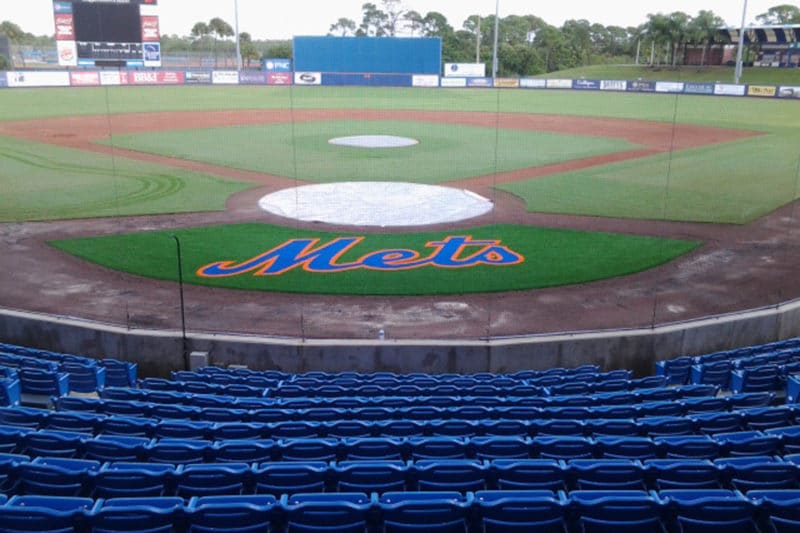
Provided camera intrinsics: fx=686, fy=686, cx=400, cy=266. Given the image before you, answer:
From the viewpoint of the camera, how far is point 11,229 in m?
20.2

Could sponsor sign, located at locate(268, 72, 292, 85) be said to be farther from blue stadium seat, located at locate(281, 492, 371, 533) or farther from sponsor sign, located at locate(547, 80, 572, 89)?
blue stadium seat, located at locate(281, 492, 371, 533)

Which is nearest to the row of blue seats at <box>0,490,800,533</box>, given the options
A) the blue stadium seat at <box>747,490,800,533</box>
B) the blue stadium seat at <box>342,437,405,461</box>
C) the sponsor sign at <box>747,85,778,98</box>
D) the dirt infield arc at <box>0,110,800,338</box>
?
the blue stadium seat at <box>747,490,800,533</box>

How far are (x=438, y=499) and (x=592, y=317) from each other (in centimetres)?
985

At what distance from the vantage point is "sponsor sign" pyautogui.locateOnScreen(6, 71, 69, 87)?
59188 millimetres

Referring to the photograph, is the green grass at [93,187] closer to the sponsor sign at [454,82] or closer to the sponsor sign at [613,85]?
the sponsor sign at [454,82]

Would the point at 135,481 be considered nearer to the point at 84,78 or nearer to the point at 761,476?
the point at 761,476

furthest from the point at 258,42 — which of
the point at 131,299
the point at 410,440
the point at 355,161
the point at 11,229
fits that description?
the point at 410,440

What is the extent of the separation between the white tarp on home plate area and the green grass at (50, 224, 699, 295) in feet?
5.09

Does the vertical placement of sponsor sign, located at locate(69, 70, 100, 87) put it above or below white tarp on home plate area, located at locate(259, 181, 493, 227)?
above

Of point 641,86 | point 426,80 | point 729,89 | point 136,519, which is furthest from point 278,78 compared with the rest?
point 136,519

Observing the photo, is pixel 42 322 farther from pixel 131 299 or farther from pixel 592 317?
pixel 592 317

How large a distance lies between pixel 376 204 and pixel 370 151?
1157cm

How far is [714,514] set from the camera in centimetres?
505

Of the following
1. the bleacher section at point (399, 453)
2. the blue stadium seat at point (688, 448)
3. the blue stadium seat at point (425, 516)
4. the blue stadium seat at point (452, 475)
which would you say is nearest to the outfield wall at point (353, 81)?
the bleacher section at point (399, 453)
